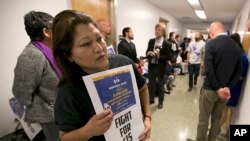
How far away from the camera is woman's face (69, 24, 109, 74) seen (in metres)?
0.69

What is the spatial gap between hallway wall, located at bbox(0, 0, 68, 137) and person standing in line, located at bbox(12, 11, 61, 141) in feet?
3.08

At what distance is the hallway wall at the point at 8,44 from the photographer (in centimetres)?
195

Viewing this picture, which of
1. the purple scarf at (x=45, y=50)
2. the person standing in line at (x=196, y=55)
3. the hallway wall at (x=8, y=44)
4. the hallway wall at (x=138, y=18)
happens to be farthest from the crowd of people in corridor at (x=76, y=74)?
the person standing in line at (x=196, y=55)

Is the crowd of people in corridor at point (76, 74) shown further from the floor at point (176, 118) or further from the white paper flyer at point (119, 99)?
the floor at point (176, 118)

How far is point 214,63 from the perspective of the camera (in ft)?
6.07

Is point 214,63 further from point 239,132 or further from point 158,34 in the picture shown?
point 158,34

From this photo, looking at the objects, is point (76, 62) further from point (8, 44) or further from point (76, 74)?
point (8, 44)

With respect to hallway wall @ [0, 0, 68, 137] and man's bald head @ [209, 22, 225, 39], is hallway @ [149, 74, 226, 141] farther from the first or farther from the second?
hallway wall @ [0, 0, 68, 137]

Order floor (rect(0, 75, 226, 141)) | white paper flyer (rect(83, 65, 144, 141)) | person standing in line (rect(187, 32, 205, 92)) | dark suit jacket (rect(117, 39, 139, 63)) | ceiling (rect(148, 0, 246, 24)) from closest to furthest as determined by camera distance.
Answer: white paper flyer (rect(83, 65, 144, 141)) → floor (rect(0, 75, 226, 141)) → dark suit jacket (rect(117, 39, 139, 63)) → person standing in line (rect(187, 32, 205, 92)) → ceiling (rect(148, 0, 246, 24))

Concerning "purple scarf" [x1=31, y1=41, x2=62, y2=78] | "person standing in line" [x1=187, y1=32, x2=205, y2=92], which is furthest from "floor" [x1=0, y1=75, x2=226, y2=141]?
"purple scarf" [x1=31, y1=41, x2=62, y2=78]

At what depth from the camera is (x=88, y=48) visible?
70 centimetres

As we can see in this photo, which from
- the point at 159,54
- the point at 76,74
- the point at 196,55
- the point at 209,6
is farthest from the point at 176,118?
the point at 209,6

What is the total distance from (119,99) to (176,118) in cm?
246

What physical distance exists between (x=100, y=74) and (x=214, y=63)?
61.3 inches
